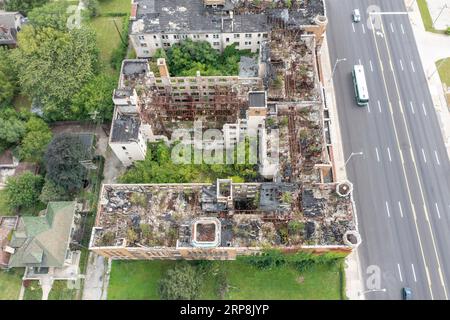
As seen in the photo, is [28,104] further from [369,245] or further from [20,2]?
[369,245]

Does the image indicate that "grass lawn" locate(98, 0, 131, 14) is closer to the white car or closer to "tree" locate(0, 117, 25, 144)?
"tree" locate(0, 117, 25, 144)

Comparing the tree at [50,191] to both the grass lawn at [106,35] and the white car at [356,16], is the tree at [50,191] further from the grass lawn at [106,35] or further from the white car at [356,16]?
the white car at [356,16]

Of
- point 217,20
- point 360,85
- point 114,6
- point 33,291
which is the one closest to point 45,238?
point 33,291

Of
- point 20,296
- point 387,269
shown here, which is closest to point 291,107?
point 387,269

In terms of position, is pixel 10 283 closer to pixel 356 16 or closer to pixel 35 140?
pixel 35 140

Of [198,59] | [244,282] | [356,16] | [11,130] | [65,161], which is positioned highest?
[356,16]

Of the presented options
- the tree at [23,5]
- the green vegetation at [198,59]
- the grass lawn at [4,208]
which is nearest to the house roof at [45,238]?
the grass lawn at [4,208]

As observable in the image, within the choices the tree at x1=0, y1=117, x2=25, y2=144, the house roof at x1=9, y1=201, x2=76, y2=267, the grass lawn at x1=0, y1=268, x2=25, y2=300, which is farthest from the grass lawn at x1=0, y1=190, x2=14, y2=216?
the grass lawn at x1=0, y1=268, x2=25, y2=300
